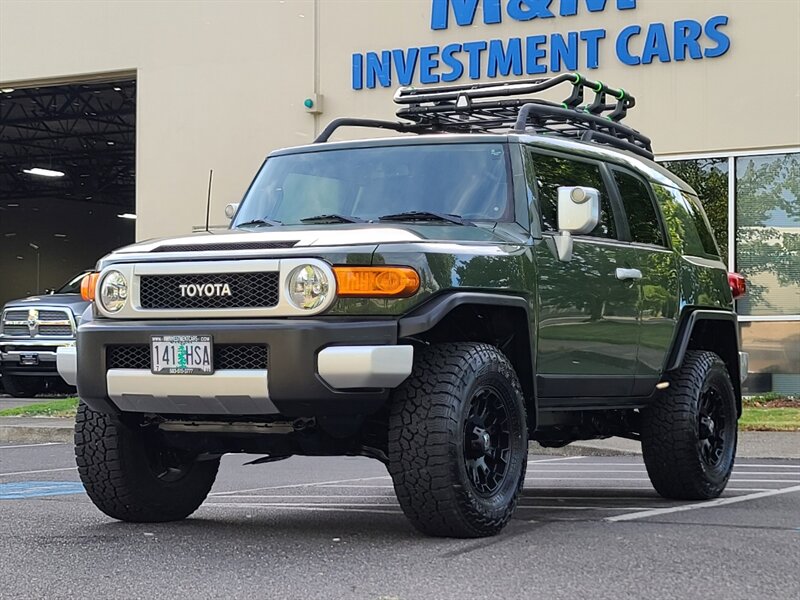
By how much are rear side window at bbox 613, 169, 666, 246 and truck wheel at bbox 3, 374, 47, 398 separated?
14.8 metres

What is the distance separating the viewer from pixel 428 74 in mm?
19516

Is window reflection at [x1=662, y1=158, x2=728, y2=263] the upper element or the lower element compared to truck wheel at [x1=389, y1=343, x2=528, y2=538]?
upper

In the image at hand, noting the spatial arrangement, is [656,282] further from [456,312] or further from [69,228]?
[69,228]

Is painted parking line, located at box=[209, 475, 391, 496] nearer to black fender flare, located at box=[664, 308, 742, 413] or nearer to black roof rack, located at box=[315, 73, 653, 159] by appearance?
black roof rack, located at box=[315, 73, 653, 159]

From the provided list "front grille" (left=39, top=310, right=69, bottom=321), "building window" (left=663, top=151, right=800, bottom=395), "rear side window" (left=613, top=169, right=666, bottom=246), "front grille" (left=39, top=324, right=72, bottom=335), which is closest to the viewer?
"rear side window" (left=613, top=169, right=666, bottom=246)

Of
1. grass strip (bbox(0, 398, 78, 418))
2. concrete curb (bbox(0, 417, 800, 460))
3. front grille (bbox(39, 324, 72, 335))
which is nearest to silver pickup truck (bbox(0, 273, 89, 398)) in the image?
front grille (bbox(39, 324, 72, 335))

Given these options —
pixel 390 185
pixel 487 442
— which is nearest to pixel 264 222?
pixel 390 185

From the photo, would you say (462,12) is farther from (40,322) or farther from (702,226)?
(702,226)

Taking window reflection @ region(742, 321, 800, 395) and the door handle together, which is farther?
window reflection @ region(742, 321, 800, 395)

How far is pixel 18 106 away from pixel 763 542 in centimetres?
3599

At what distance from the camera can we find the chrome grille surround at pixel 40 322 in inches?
788

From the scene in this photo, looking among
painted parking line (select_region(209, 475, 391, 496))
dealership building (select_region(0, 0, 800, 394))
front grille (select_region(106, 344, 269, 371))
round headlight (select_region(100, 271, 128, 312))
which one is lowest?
painted parking line (select_region(209, 475, 391, 496))

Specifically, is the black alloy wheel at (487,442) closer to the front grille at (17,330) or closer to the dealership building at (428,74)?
the dealership building at (428,74)

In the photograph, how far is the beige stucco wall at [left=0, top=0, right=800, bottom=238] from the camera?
1755 cm
